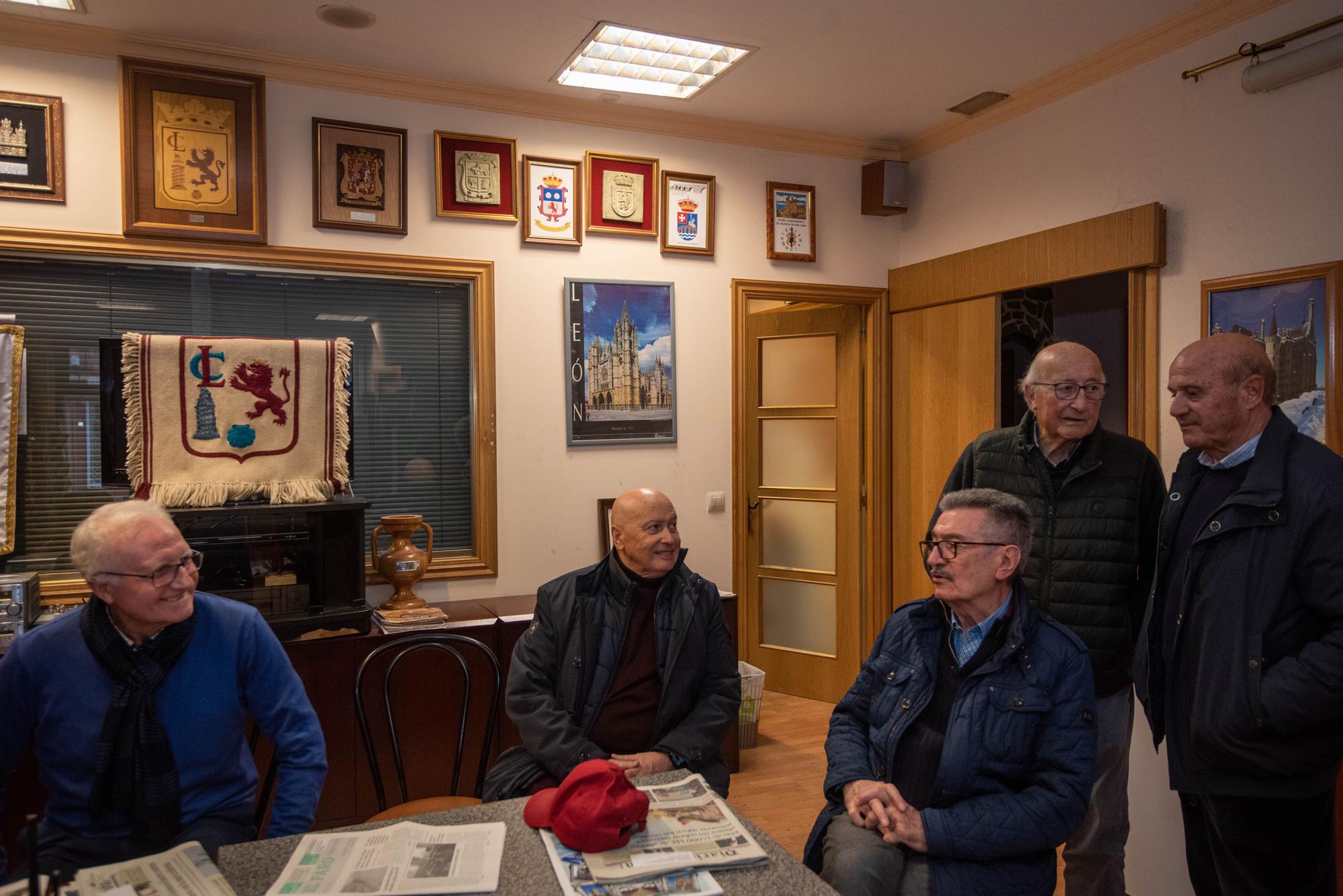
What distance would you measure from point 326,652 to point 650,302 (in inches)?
79.1

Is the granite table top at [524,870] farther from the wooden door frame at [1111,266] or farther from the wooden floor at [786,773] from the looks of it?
the wooden door frame at [1111,266]

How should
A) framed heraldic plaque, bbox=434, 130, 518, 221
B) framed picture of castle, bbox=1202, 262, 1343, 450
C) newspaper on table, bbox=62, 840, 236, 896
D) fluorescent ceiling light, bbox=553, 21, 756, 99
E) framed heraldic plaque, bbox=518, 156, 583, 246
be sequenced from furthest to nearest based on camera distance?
framed heraldic plaque, bbox=518, 156, 583, 246 < framed heraldic plaque, bbox=434, 130, 518, 221 < fluorescent ceiling light, bbox=553, 21, 756, 99 < framed picture of castle, bbox=1202, 262, 1343, 450 < newspaper on table, bbox=62, 840, 236, 896

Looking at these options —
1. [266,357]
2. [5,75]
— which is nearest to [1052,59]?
[266,357]

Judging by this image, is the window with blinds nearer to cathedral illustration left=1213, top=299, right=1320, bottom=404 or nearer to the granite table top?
the granite table top

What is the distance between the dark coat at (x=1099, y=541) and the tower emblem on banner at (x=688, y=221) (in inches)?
87.4

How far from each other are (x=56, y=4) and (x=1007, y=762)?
3608 mm

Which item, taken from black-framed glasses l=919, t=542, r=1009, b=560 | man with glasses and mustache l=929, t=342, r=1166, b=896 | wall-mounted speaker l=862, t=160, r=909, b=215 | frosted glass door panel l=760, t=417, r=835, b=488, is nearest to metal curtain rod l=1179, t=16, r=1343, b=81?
man with glasses and mustache l=929, t=342, r=1166, b=896

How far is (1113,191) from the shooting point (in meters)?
3.48

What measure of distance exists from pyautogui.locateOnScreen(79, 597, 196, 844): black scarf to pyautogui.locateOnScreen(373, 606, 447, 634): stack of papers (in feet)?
4.84

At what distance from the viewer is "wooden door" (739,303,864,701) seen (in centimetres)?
476

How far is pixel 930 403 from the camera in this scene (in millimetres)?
4418

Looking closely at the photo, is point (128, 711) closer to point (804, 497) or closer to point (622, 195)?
point (622, 195)

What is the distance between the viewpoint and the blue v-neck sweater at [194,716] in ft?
5.98

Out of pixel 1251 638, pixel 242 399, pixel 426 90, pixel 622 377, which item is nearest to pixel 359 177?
pixel 426 90
